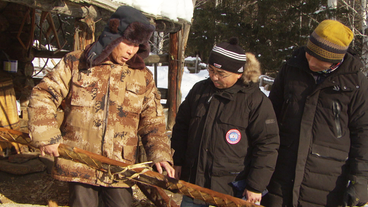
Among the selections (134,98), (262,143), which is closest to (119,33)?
(134,98)

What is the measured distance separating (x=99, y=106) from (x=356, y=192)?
1.71 m

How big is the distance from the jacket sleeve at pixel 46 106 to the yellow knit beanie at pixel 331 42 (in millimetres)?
1621

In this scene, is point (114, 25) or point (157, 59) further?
point (157, 59)

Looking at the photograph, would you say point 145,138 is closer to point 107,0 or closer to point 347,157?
point 347,157

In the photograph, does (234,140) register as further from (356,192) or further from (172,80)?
(172,80)

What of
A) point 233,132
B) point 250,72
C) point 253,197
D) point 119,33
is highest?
point 119,33

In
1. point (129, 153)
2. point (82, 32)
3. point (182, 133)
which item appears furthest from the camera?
point (82, 32)

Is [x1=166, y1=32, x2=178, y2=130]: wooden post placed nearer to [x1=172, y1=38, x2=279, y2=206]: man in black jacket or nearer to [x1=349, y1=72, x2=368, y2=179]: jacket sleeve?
[x1=172, y1=38, x2=279, y2=206]: man in black jacket

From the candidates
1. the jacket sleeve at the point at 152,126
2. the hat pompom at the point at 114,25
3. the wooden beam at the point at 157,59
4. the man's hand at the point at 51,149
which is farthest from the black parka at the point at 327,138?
the wooden beam at the point at 157,59

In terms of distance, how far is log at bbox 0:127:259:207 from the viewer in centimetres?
183

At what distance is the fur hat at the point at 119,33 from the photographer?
1.93 metres

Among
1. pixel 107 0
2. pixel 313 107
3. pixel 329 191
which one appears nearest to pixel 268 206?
pixel 329 191

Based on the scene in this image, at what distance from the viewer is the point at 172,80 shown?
264 inches

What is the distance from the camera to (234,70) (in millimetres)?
2006
